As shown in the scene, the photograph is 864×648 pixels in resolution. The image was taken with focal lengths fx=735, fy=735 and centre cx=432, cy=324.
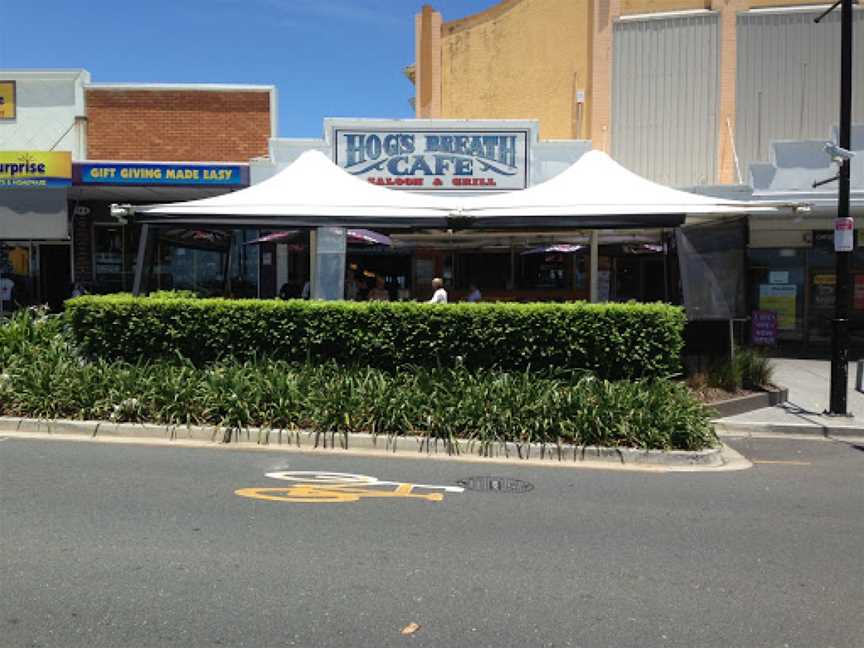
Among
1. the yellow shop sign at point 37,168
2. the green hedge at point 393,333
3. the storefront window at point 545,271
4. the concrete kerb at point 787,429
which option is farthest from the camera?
the storefront window at point 545,271

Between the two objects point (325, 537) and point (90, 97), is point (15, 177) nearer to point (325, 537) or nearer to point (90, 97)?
point (90, 97)

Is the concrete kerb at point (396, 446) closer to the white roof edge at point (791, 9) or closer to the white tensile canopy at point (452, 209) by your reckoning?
the white tensile canopy at point (452, 209)

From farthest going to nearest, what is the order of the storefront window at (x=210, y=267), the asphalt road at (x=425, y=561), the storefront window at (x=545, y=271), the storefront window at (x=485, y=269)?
the storefront window at (x=485, y=269)
the storefront window at (x=545, y=271)
the storefront window at (x=210, y=267)
the asphalt road at (x=425, y=561)

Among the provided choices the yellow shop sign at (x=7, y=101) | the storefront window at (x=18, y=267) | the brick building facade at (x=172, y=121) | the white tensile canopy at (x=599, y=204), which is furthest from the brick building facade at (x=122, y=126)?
the white tensile canopy at (x=599, y=204)

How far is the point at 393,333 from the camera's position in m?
9.71

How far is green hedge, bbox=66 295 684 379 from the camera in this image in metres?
9.45

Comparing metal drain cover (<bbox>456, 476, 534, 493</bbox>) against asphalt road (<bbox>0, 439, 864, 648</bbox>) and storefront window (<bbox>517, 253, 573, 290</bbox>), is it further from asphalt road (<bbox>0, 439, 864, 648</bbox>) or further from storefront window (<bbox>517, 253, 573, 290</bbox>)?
storefront window (<bbox>517, 253, 573, 290</bbox>)

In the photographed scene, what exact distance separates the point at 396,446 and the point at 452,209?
4.59 metres

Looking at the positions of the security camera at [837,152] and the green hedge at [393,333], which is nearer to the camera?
the green hedge at [393,333]

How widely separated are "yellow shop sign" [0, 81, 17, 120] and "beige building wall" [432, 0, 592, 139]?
11.0 m

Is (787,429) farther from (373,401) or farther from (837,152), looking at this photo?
(373,401)

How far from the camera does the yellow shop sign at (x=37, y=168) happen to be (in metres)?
15.8

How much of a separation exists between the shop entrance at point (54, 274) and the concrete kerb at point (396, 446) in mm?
11421

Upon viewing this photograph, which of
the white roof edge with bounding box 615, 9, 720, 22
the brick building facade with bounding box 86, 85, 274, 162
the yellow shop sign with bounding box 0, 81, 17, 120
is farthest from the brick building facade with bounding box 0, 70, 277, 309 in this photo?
the white roof edge with bounding box 615, 9, 720, 22
